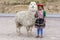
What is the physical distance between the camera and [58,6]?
74.8 feet

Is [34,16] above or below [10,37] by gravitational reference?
above

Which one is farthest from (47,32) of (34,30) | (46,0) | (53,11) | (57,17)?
(46,0)

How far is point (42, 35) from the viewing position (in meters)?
12.1

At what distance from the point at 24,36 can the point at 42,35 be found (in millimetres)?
796

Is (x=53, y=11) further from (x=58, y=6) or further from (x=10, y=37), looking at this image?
(x=10, y=37)

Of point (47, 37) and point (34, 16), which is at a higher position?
point (34, 16)

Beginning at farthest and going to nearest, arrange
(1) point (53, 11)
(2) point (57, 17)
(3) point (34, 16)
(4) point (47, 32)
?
1. (1) point (53, 11)
2. (2) point (57, 17)
3. (4) point (47, 32)
4. (3) point (34, 16)

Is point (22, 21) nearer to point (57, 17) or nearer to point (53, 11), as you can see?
point (57, 17)

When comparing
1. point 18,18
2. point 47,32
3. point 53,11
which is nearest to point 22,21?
point 18,18

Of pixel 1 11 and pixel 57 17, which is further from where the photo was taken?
pixel 1 11

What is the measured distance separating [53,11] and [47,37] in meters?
9.98

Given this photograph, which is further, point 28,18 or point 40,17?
point 28,18

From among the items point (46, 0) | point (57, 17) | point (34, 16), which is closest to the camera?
point (34, 16)

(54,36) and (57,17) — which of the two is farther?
(57,17)
